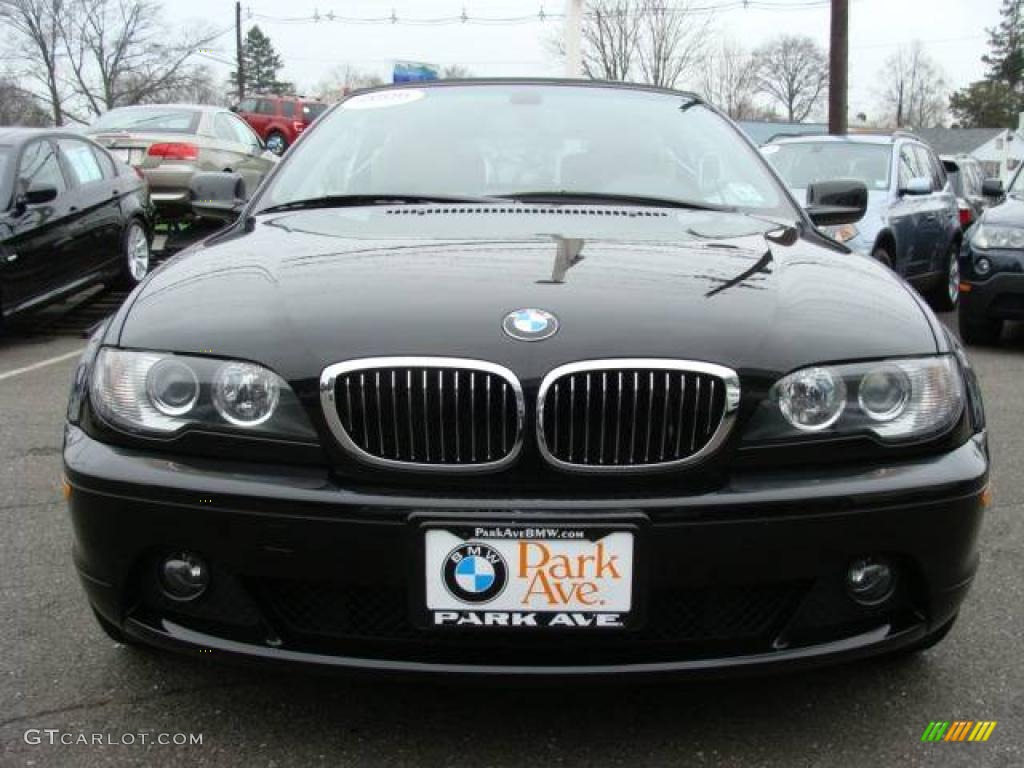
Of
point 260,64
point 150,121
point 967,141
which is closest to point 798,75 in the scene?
point 967,141

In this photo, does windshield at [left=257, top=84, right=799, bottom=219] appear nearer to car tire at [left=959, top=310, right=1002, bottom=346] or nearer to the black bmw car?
the black bmw car

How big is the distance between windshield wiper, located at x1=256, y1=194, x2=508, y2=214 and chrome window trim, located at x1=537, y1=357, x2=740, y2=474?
112 centimetres

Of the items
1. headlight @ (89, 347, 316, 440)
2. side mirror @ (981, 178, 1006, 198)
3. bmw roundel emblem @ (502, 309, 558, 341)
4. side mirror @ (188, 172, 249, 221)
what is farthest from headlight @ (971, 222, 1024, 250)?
headlight @ (89, 347, 316, 440)

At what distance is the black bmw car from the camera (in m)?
1.86

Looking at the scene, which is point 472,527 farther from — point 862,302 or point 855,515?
point 862,302

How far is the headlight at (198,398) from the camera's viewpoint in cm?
195

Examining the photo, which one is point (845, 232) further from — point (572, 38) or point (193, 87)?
point (193, 87)

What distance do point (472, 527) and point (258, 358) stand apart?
535mm

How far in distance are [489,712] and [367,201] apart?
148 centimetres

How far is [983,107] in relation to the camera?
77.5 m

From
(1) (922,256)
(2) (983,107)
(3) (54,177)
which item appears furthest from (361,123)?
(2) (983,107)

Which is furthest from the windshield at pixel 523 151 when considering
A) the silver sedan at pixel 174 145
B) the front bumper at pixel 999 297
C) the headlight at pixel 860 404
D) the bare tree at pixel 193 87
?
the bare tree at pixel 193 87

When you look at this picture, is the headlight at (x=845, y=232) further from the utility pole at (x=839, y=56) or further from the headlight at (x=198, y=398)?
the utility pole at (x=839, y=56)

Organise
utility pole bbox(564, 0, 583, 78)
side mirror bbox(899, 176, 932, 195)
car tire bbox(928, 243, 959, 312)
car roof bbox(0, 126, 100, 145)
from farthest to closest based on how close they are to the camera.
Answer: utility pole bbox(564, 0, 583, 78), car tire bbox(928, 243, 959, 312), side mirror bbox(899, 176, 932, 195), car roof bbox(0, 126, 100, 145)
